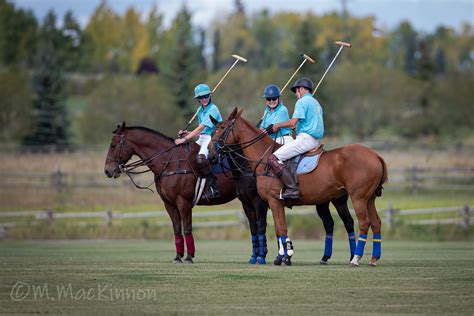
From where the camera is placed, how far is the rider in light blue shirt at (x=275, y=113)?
18.0 metres

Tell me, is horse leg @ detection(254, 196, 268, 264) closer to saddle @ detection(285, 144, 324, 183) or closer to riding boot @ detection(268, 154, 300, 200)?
riding boot @ detection(268, 154, 300, 200)

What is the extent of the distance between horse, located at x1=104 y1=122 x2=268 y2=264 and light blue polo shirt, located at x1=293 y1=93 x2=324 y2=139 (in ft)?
5.38

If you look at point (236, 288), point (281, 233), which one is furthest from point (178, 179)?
point (236, 288)

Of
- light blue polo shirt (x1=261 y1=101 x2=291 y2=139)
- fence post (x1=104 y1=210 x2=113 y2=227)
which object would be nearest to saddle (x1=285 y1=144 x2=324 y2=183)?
light blue polo shirt (x1=261 y1=101 x2=291 y2=139)

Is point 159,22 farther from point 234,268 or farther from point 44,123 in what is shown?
point 234,268

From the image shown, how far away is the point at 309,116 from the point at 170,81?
6485cm

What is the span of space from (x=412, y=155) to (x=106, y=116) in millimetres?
25919

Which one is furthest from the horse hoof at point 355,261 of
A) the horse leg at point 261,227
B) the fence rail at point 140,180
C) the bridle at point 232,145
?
the fence rail at point 140,180

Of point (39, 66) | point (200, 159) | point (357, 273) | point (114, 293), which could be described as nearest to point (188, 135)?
point (200, 159)

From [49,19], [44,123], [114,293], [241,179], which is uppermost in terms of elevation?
[49,19]

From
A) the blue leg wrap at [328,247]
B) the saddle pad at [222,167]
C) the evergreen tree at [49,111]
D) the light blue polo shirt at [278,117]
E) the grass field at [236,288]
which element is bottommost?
the grass field at [236,288]

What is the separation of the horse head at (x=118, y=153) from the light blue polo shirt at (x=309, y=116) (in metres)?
3.70

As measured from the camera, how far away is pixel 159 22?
14150cm

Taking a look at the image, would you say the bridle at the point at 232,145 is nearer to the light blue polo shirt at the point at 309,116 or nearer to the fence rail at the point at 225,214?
the light blue polo shirt at the point at 309,116
